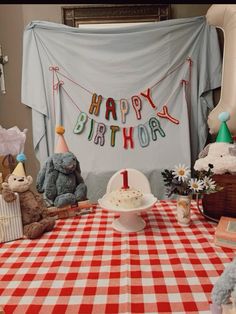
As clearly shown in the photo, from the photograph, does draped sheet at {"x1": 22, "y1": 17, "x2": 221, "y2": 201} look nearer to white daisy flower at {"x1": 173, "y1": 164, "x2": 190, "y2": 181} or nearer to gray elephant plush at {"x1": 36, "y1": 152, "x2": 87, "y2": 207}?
gray elephant plush at {"x1": 36, "y1": 152, "x2": 87, "y2": 207}

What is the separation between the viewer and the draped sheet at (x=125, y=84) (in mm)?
2098

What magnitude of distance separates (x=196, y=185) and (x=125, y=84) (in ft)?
4.17

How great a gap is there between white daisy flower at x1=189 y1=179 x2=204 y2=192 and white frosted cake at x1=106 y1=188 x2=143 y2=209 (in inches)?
7.9

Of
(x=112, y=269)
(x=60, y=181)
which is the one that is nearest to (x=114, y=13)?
(x=60, y=181)

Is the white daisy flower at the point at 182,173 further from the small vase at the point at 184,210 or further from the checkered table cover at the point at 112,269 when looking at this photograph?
the checkered table cover at the point at 112,269

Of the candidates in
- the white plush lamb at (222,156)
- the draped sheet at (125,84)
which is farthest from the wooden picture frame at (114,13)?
the white plush lamb at (222,156)

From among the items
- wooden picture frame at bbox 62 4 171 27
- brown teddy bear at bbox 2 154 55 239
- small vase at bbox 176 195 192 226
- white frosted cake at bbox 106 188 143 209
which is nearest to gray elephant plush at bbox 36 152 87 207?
brown teddy bear at bbox 2 154 55 239

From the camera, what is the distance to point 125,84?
7.07 ft

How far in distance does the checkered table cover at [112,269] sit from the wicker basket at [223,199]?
0.06m

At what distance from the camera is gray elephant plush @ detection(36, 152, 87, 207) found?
1197 millimetres

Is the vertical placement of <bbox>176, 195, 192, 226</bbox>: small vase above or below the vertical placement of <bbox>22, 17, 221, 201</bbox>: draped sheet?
below

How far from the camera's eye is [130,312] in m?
0.65

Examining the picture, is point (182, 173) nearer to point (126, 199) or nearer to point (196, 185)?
point (196, 185)

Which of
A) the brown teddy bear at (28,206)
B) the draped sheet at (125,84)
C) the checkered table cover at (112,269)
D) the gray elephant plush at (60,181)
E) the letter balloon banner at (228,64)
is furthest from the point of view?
the draped sheet at (125,84)
